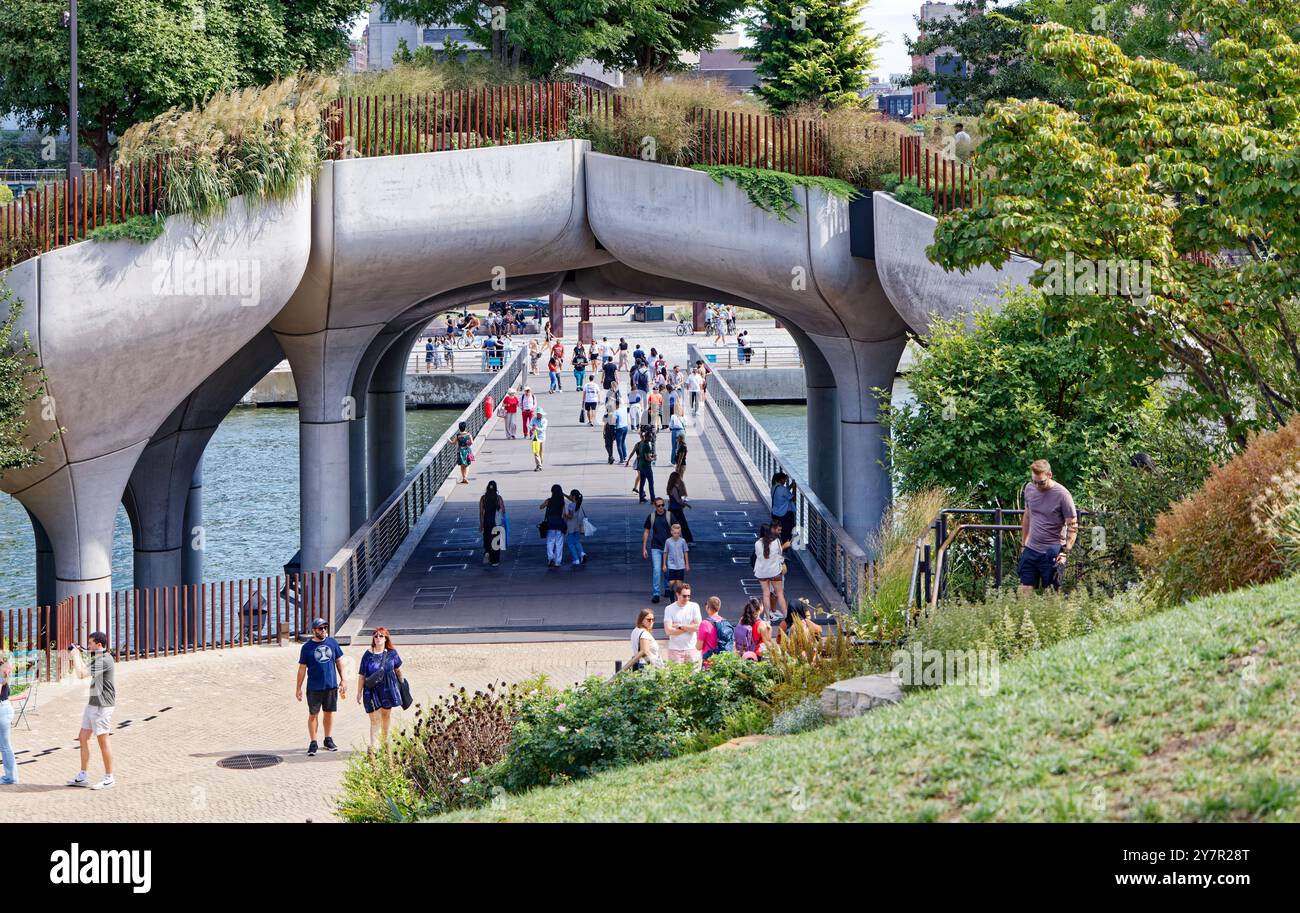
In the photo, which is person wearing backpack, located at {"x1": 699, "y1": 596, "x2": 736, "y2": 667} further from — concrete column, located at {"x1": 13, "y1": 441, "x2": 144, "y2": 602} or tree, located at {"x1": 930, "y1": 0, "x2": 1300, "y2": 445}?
concrete column, located at {"x1": 13, "y1": 441, "x2": 144, "y2": 602}

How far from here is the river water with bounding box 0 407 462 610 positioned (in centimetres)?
3516

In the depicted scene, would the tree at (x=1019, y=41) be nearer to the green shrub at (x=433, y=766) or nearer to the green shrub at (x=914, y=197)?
the green shrub at (x=914, y=197)

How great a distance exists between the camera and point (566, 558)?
26516 mm

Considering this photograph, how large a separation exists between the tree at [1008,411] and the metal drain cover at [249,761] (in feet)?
26.4

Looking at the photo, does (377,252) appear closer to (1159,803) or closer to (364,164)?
(364,164)

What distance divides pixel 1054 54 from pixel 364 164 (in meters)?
11.2

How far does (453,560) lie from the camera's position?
88.8 ft

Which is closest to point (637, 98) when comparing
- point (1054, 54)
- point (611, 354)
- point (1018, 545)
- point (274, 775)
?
point (1054, 54)

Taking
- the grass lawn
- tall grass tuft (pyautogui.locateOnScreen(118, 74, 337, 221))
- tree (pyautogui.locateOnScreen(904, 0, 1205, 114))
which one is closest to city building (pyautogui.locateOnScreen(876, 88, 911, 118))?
tree (pyautogui.locateOnScreen(904, 0, 1205, 114))

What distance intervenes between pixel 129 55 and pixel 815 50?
2112 centimetres

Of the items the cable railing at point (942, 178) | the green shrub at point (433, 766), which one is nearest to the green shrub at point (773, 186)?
the cable railing at point (942, 178)

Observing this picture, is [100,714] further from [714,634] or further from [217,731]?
[714,634]

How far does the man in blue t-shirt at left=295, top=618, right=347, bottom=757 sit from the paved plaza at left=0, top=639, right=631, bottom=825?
30cm
